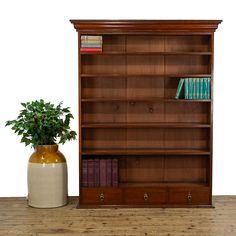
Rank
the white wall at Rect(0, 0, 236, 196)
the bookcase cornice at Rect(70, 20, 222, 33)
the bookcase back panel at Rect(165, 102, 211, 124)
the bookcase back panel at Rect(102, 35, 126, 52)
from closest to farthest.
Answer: the bookcase cornice at Rect(70, 20, 222, 33)
the bookcase back panel at Rect(102, 35, 126, 52)
the bookcase back panel at Rect(165, 102, 211, 124)
the white wall at Rect(0, 0, 236, 196)

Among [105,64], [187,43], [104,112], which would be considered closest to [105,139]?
[104,112]

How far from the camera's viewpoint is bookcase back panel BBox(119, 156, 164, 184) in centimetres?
568

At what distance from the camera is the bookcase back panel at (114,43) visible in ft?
18.2

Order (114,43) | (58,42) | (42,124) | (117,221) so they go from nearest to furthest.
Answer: (117,221) → (42,124) → (114,43) → (58,42)

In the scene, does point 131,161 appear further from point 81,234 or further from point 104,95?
point 81,234

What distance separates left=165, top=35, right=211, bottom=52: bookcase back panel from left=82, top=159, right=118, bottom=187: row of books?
162 centimetres

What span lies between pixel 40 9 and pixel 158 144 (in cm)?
239

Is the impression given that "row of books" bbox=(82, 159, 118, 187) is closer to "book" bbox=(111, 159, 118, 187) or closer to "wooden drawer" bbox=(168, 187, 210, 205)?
"book" bbox=(111, 159, 118, 187)

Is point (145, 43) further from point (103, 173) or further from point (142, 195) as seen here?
point (142, 195)

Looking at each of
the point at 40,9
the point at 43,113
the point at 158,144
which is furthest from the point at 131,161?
the point at 40,9

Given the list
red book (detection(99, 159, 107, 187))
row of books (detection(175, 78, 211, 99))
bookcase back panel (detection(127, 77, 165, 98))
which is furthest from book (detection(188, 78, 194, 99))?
red book (detection(99, 159, 107, 187))

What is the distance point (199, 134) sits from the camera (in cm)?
566

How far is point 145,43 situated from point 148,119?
0.98m

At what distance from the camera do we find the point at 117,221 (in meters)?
4.78
